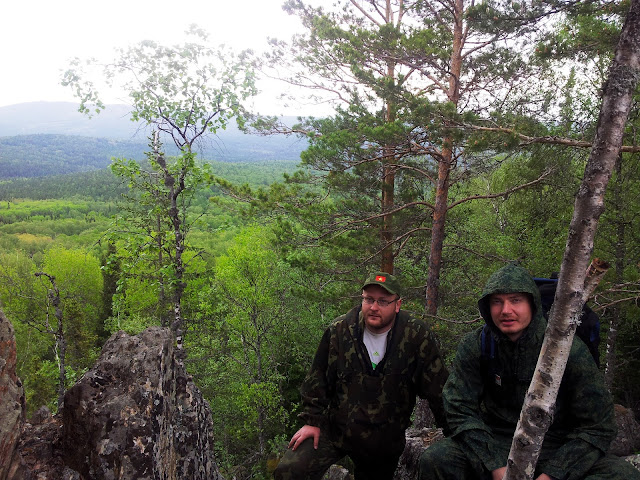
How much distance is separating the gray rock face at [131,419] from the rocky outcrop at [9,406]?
12.3 inches

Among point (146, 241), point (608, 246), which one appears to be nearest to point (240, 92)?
point (146, 241)

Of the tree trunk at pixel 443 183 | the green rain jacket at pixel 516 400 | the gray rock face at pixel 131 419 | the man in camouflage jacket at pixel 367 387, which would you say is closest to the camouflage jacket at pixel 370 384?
the man in camouflage jacket at pixel 367 387

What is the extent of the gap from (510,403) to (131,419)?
8.79 feet

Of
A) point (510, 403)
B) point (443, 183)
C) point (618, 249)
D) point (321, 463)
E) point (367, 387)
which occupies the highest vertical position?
point (443, 183)

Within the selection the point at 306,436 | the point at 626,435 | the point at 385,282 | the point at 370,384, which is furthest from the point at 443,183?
the point at 306,436

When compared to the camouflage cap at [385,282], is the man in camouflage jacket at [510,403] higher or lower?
lower

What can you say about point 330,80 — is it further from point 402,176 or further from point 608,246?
point 608,246

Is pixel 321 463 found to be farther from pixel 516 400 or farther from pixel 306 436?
pixel 516 400

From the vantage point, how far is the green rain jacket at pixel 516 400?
2.31 m

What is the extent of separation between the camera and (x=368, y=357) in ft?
10.5

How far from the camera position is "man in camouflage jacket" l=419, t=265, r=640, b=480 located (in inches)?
90.7

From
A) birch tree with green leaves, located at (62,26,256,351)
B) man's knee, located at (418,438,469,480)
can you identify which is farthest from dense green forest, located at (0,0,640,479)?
man's knee, located at (418,438,469,480)

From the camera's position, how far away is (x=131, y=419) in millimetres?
2961

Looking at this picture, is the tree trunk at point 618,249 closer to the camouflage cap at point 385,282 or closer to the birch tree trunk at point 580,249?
the camouflage cap at point 385,282
